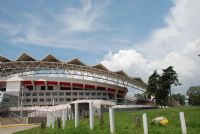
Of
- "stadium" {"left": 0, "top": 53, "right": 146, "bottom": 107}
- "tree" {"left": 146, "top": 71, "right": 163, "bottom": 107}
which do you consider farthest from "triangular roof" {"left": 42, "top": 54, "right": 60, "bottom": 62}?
"tree" {"left": 146, "top": 71, "right": 163, "bottom": 107}

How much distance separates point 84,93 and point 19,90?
798 inches

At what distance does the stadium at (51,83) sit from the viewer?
91.5 m

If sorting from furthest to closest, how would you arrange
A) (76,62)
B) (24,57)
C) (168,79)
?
(76,62), (24,57), (168,79)

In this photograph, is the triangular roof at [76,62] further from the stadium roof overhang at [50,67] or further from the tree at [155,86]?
the tree at [155,86]

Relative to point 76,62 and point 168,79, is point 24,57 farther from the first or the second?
point 168,79

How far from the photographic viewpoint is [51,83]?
9425cm

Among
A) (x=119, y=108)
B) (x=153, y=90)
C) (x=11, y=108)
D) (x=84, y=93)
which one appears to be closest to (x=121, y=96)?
(x=84, y=93)

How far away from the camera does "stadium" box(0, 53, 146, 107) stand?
300 ft

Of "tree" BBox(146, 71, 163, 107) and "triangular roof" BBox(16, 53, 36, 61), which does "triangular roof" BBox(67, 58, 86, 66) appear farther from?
"tree" BBox(146, 71, 163, 107)

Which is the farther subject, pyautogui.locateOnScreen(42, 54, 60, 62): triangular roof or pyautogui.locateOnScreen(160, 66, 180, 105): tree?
pyautogui.locateOnScreen(42, 54, 60, 62): triangular roof

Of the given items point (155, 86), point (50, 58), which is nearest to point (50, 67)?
point (50, 58)

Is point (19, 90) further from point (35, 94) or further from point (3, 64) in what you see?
point (3, 64)

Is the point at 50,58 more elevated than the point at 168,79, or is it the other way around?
the point at 50,58

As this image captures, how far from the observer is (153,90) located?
276ft
